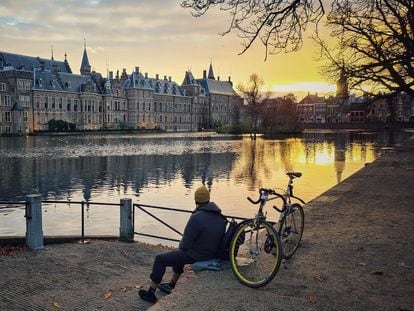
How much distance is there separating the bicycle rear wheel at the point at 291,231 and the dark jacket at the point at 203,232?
1.28 metres

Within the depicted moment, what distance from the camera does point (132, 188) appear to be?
21250mm

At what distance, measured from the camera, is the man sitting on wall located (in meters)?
6.09

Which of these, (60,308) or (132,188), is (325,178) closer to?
(132,188)

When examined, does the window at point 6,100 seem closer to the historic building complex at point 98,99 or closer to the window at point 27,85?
the historic building complex at point 98,99

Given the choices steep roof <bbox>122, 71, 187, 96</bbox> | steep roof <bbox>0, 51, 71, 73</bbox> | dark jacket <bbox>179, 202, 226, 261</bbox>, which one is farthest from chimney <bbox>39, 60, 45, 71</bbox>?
dark jacket <bbox>179, 202, 226, 261</bbox>

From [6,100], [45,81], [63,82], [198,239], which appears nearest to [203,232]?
[198,239]

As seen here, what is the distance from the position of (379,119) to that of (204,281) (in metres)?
127

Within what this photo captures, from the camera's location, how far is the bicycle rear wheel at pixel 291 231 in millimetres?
7039

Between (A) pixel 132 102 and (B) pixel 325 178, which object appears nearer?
(B) pixel 325 178

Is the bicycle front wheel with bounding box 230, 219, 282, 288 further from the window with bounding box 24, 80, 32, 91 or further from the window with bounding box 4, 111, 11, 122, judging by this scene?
the window with bounding box 24, 80, 32, 91

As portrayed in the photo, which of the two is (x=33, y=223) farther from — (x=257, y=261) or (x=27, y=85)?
(x=27, y=85)

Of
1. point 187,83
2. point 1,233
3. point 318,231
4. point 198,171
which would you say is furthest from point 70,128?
point 318,231

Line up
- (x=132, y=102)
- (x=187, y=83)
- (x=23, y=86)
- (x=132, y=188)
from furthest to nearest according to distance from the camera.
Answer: (x=187, y=83)
(x=132, y=102)
(x=23, y=86)
(x=132, y=188)

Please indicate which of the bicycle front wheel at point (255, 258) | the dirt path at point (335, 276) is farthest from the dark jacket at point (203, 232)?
the dirt path at point (335, 276)
